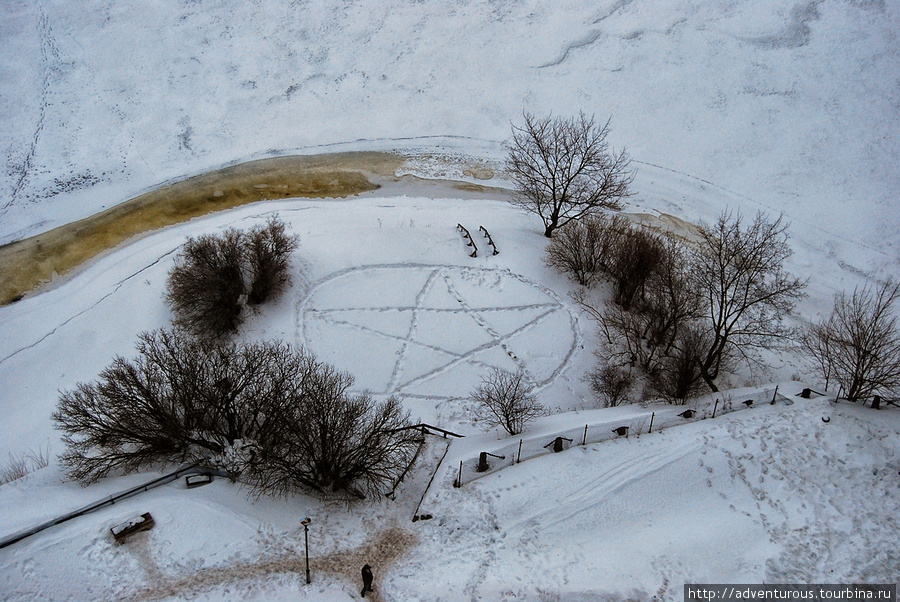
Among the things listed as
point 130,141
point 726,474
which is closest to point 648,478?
point 726,474

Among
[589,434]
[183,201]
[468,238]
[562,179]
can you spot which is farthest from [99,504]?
[562,179]

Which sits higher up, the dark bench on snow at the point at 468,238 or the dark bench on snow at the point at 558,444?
the dark bench on snow at the point at 468,238

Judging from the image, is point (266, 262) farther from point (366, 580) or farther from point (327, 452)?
point (366, 580)

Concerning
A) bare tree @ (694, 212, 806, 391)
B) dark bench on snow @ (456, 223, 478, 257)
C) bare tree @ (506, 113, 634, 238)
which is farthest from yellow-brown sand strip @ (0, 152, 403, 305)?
bare tree @ (694, 212, 806, 391)

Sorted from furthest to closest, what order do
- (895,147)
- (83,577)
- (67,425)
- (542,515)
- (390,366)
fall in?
(895,147), (390,366), (67,425), (542,515), (83,577)

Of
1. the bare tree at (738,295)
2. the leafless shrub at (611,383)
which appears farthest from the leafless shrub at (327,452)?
the bare tree at (738,295)

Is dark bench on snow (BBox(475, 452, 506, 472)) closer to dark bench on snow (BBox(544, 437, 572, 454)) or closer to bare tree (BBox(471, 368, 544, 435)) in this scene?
dark bench on snow (BBox(544, 437, 572, 454))

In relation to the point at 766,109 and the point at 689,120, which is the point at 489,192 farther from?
the point at 766,109

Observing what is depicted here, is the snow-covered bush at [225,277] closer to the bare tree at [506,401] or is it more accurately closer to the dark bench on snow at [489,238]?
the dark bench on snow at [489,238]
